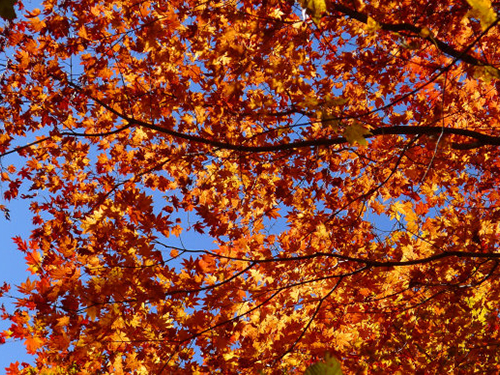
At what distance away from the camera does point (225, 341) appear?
4840mm

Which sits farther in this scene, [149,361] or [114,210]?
[149,361]

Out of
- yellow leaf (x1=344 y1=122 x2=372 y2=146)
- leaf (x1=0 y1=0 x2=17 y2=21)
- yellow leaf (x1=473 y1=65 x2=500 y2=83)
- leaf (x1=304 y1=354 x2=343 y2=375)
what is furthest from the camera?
yellow leaf (x1=473 y1=65 x2=500 y2=83)

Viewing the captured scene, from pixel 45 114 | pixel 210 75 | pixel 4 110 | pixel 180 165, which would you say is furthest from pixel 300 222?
pixel 4 110

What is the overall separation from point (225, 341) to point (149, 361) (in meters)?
1.21

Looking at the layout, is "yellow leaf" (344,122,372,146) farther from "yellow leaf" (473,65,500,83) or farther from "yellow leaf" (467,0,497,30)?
"yellow leaf" (473,65,500,83)

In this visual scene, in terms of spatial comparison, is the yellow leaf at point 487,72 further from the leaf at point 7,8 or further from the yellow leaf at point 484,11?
the leaf at point 7,8

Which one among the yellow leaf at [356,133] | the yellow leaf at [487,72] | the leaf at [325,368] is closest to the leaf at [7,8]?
the leaf at [325,368]

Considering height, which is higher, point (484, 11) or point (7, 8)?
point (484, 11)

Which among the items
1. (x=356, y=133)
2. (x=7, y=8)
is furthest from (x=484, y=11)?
(x=7, y=8)

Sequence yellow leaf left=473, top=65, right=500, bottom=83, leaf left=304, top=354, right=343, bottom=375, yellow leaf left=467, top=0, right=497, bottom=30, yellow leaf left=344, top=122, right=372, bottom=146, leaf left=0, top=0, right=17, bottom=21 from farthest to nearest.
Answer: yellow leaf left=473, top=65, right=500, bottom=83 < yellow leaf left=344, top=122, right=372, bottom=146 < yellow leaf left=467, top=0, right=497, bottom=30 < leaf left=0, top=0, right=17, bottom=21 < leaf left=304, top=354, right=343, bottom=375

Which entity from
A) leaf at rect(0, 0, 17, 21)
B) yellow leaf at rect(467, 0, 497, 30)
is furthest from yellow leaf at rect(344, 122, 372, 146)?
leaf at rect(0, 0, 17, 21)

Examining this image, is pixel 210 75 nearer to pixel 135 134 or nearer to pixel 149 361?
pixel 135 134

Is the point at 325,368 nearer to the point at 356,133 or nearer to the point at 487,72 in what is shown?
the point at 356,133

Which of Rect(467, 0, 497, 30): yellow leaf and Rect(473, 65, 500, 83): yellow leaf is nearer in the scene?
Rect(467, 0, 497, 30): yellow leaf
